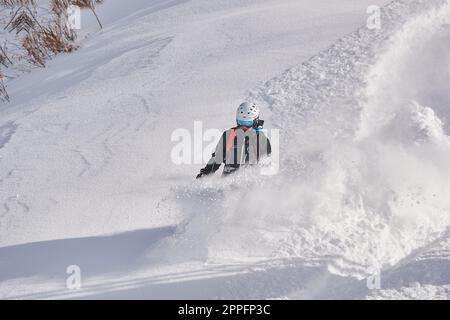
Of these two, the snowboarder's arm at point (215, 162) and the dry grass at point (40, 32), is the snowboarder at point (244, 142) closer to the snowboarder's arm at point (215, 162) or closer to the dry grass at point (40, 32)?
the snowboarder's arm at point (215, 162)

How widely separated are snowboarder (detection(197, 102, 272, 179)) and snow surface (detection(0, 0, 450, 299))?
0.15m

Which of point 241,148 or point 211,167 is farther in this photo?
point 211,167

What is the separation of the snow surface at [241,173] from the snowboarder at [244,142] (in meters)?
0.15

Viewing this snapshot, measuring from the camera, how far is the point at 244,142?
15.6ft

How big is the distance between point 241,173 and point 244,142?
0.25 m

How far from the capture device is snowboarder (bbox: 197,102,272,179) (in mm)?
4713

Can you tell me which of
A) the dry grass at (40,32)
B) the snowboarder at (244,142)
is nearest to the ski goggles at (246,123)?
the snowboarder at (244,142)

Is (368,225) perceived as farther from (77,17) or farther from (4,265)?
(77,17)

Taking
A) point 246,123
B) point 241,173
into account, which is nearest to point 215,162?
point 241,173

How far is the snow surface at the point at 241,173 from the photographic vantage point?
4.25 metres

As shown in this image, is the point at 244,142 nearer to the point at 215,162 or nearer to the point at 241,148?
the point at 241,148

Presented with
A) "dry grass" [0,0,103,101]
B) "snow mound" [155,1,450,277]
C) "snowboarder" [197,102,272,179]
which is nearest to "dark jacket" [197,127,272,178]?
"snowboarder" [197,102,272,179]

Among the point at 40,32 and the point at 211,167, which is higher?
the point at 40,32
